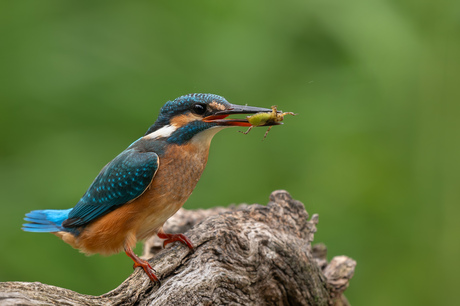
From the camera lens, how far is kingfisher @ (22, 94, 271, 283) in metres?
3.06

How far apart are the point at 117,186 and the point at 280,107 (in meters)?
2.15

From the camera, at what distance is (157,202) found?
306 cm

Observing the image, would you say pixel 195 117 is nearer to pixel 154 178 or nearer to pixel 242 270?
pixel 154 178

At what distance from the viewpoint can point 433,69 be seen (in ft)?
15.6

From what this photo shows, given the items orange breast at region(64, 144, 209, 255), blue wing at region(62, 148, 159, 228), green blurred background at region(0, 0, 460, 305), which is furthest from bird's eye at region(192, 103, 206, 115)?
green blurred background at region(0, 0, 460, 305)

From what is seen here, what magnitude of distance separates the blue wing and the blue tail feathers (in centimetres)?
13

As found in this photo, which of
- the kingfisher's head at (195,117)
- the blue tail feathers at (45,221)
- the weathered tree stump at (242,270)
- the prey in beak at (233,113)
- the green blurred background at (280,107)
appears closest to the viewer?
the weathered tree stump at (242,270)

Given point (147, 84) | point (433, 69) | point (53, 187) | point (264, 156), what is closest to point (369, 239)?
point (264, 156)

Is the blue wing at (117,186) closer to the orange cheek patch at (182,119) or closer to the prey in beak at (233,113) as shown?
the orange cheek patch at (182,119)

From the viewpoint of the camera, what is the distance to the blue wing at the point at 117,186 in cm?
305

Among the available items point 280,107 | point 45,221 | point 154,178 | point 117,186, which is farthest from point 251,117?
point 280,107

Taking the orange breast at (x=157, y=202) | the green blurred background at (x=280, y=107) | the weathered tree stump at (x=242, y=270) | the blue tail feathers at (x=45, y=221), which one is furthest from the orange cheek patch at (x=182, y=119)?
the green blurred background at (x=280, y=107)

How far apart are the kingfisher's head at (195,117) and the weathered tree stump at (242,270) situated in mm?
556

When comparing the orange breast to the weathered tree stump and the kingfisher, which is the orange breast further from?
the weathered tree stump
